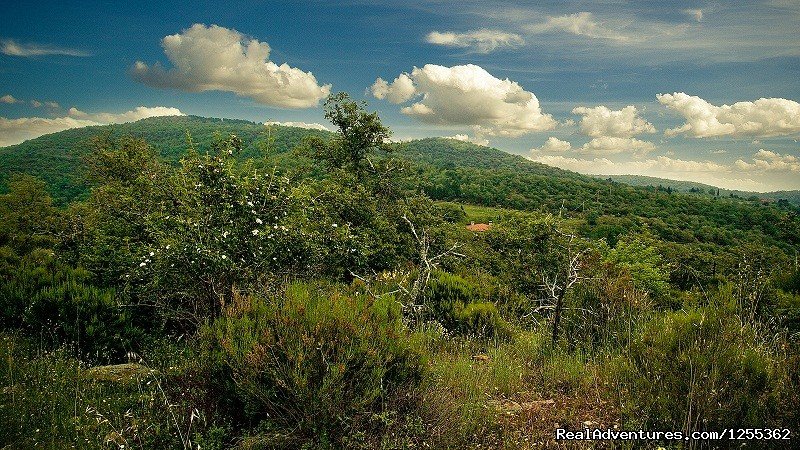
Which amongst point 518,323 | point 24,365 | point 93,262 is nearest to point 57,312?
point 24,365

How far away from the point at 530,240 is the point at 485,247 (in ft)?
15.3

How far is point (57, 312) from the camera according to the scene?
19.9 feet

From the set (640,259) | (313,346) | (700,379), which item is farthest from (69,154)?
(700,379)

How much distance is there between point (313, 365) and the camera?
3342 mm

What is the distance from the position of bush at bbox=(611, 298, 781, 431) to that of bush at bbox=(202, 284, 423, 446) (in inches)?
80.1

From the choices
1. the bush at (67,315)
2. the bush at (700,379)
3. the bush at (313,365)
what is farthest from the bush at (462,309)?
the bush at (67,315)

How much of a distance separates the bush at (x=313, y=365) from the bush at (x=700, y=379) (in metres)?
2.04

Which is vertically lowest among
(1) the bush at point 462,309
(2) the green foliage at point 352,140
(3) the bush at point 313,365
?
(1) the bush at point 462,309

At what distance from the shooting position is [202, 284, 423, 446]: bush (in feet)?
10.5

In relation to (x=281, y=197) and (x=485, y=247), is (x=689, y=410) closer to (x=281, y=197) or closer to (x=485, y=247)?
(x=281, y=197)

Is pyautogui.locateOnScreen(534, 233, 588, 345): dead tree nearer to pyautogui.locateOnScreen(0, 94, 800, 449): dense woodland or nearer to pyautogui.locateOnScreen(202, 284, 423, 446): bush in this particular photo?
pyautogui.locateOnScreen(0, 94, 800, 449): dense woodland

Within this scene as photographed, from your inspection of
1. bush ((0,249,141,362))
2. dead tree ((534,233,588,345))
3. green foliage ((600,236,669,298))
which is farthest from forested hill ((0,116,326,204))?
green foliage ((600,236,669,298))

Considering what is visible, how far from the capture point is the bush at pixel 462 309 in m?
7.46

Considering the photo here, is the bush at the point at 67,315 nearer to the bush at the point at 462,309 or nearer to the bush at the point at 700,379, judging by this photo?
the bush at the point at 462,309
